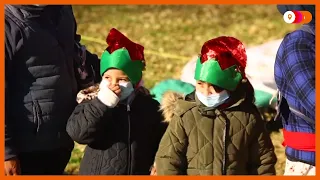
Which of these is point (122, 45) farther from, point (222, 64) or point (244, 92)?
point (244, 92)

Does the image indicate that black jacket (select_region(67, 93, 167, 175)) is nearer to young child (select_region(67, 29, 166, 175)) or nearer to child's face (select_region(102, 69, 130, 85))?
young child (select_region(67, 29, 166, 175))

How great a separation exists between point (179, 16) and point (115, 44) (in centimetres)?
838

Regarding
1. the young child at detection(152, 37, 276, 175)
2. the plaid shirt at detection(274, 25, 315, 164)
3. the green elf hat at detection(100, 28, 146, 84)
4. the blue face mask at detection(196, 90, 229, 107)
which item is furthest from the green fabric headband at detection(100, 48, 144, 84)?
the plaid shirt at detection(274, 25, 315, 164)

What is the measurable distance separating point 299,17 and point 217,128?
0.83 metres

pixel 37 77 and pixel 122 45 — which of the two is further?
pixel 122 45

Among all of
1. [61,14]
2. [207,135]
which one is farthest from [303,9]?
[61,14]

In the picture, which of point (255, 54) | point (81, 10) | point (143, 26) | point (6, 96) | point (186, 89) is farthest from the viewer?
point (81, 10)

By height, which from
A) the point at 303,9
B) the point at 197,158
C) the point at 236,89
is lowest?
the point at 197,158

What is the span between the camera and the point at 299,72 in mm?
4711

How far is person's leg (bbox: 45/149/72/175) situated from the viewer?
16.6 feet

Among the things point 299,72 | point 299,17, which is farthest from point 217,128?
point 299,17

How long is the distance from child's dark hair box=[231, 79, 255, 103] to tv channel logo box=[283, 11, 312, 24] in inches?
18.0

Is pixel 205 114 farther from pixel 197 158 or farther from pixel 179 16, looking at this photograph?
pixel 179 16

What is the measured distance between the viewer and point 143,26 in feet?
41.1
